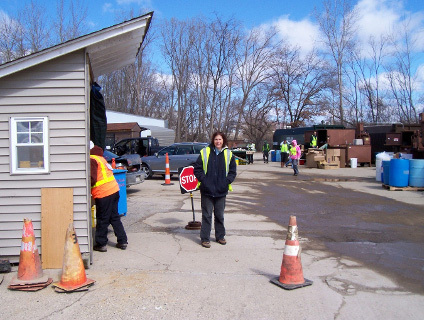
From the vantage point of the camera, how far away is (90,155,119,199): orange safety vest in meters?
5.77

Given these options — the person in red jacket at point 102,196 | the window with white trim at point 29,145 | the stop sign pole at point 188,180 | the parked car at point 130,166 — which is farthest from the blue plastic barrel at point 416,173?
the window with white trim at point 29,145

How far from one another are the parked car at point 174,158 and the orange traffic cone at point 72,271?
11470 mm

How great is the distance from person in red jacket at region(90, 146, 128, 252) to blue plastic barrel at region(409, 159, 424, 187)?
1088cm

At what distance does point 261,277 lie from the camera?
16.4 ft

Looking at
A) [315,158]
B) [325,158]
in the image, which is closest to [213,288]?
[315,158]

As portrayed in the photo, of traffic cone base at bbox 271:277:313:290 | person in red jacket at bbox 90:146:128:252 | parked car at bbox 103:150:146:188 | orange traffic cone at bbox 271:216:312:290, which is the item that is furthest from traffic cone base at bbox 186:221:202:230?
parked car at bbox 103:150:146:188

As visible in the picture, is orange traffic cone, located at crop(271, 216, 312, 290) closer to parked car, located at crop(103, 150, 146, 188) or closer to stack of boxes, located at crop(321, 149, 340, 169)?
parked car, located at crop(103, 150, 146, 188)

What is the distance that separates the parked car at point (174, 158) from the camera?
16281 mm

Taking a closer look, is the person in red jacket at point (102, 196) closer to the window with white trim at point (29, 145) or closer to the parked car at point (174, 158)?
the window with white trim at point (29, 145)

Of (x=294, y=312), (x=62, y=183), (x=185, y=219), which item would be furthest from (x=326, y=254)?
(x=62, y=183)

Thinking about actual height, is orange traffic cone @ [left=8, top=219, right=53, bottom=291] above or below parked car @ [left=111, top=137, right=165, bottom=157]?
below

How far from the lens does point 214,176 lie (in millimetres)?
6121

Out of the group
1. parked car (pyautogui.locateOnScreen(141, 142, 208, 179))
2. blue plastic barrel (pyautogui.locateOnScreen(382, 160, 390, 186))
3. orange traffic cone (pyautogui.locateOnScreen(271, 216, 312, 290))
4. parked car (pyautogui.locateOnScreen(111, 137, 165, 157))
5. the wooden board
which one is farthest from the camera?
parked car (pyautogui.locateOnScreen(111, 137, 165, 157))

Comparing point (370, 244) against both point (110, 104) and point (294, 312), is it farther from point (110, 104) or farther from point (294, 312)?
point (110, 104)
